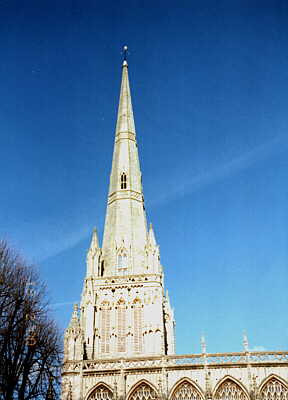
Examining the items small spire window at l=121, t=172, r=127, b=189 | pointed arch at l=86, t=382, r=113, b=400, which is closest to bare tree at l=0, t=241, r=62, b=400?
pointed arch at l=86, t=382, r=113, b=400

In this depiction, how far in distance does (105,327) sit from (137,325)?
258cm

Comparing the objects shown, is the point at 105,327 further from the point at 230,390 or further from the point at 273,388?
the point at 273,388

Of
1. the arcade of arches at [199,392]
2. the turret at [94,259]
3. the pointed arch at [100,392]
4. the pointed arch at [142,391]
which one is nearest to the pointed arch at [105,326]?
the turret at [94,259]

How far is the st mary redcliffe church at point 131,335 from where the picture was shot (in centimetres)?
3023

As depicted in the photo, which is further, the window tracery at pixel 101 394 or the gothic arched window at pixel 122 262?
the gothic arched window at pixel 122 262

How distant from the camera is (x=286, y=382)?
1163 inches

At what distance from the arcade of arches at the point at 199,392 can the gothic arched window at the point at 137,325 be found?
707cm

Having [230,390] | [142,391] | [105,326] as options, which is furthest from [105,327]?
[230,390]

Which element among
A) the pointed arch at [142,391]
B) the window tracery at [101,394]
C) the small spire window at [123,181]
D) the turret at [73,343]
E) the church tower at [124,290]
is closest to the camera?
the pointed arch at [142,391]

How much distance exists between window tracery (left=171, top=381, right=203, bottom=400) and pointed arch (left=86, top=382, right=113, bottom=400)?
4.06 meters

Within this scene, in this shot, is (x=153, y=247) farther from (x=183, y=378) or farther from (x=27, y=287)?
(x=27, y=287)

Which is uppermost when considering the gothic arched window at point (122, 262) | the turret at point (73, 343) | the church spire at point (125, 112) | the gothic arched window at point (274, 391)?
the church spire at point (125, 112)

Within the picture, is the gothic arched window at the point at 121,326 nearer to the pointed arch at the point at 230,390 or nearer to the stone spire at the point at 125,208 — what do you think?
the stone spire at the point at 125,208

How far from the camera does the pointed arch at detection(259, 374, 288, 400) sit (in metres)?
29.5
